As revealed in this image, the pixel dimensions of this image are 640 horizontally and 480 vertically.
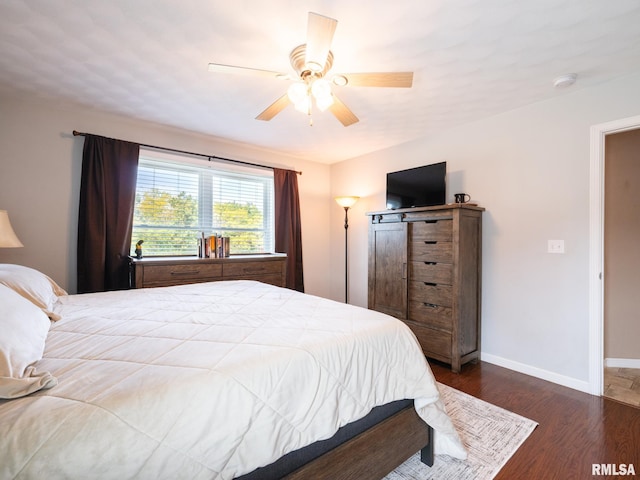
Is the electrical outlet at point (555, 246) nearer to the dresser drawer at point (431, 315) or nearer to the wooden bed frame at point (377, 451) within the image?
the dresser drawer at point (431, 315)

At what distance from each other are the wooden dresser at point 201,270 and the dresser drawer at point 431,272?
1.60 meters

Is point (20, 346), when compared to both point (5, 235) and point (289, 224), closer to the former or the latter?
point (5, 235)

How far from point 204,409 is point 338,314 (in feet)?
2.87

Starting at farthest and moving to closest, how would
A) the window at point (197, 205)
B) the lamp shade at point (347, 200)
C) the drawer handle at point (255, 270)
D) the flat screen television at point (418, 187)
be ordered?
the lamp shade at point (347, 200) < the drawer handle at point (255, 270) < the window at point (197, 205) < the flat screen television at point (418, 187)

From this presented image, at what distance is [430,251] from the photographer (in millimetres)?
2941

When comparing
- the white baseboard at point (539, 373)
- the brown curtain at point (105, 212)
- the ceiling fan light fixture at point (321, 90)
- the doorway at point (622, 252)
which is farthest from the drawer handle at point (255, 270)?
the doorway at point (622, 252)

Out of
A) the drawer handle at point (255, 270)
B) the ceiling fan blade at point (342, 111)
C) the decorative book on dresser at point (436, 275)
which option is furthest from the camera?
the drawer handle at point (255, 270)

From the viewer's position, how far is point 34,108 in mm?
2668

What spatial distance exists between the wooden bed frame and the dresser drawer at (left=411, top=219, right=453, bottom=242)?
1747 mm

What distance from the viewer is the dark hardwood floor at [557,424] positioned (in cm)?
158

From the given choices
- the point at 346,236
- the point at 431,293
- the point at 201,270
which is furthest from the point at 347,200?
the point at 201,270

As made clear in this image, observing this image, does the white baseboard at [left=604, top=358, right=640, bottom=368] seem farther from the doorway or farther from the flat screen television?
the flat screen television

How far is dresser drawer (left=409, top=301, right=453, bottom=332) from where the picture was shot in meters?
2.78

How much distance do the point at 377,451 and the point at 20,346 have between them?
1.40 metres
